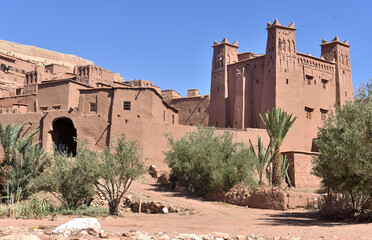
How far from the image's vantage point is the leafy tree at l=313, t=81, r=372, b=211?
12.1 meters

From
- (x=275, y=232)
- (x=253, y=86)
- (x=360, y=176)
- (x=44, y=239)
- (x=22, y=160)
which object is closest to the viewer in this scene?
(x=44, y=239)

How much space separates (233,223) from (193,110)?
25955mm

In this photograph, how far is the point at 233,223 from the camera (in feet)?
43.7

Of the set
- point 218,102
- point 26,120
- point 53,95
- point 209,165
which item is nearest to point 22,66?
point 53,95

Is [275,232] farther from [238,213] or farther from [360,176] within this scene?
[238,213]

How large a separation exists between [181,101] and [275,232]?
96.8 feet

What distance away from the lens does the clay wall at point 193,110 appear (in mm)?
38219

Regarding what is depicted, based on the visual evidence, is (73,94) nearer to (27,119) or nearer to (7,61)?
(27,119)

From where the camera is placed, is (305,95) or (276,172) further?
(305,95)

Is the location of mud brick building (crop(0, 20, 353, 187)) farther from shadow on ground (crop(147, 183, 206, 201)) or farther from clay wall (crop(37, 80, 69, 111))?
shadow on ground (crop(147, 183, 206, 201))

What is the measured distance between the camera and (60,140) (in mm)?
Answer: 30516

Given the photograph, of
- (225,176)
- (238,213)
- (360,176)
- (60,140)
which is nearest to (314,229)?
(360,176)

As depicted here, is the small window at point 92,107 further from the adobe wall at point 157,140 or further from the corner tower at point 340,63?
the corner tower at point 340,63

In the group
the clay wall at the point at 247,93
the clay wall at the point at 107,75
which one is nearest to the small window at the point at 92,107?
the clay wall at the point at 247,93
